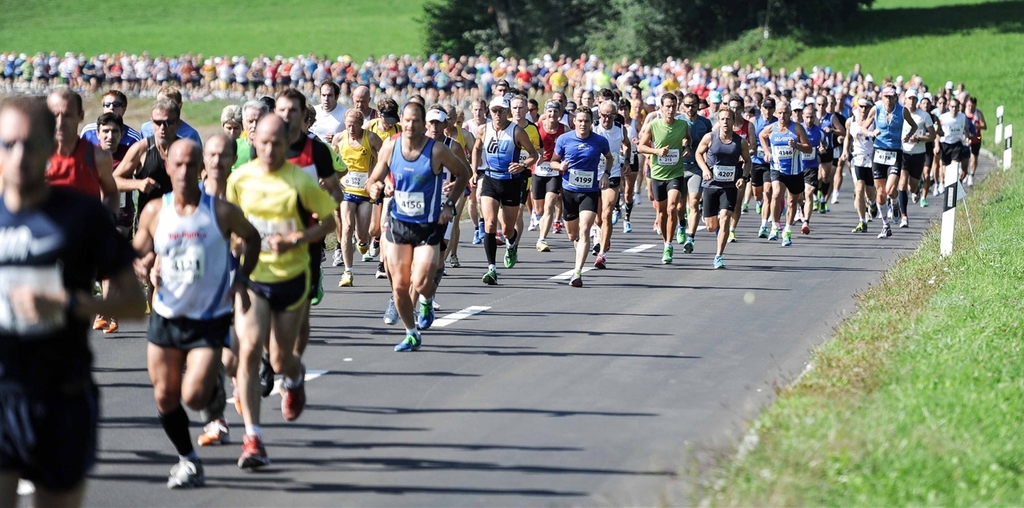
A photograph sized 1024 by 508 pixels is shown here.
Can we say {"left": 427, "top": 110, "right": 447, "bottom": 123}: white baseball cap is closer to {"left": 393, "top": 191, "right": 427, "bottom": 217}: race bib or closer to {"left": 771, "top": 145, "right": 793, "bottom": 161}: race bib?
{"left": 393, "top": 191, "right": 427, "bottom": 217}: race bib

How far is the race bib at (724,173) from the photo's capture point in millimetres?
17672

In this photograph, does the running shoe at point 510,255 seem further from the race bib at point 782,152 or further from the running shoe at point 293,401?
the running shoe at point 293,401

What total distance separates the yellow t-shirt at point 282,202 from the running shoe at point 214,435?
0.93 m

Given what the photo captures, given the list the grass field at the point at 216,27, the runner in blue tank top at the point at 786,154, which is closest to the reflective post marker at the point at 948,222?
the runner in blue tank top at the point at 786,154

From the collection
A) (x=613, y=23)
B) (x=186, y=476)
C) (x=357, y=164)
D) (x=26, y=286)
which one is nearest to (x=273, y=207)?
(x=186, y=476)

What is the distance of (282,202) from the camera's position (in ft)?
26.7

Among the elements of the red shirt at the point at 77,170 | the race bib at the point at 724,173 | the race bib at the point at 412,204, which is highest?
the red shirt at the point at 77,170

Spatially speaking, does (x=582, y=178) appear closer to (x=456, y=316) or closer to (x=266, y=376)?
(x=456, y=316)

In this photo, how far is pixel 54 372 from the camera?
5.00m

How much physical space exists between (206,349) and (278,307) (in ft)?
3.19

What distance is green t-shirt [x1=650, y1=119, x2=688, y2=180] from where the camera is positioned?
1819 centimetres

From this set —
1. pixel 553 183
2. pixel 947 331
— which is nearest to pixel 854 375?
pixel 947 331

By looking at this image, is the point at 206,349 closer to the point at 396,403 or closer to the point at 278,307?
the point at 278,307

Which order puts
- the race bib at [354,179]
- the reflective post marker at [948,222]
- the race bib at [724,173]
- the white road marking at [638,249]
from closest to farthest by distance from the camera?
the race bib at [354,179] → the reflective post marker at [948,222] → the race bib at [724,173] → the white road marking at [638,249]
